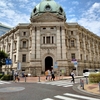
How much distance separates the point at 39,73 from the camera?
3431cm

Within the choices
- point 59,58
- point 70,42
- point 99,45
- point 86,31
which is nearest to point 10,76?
point 59,58

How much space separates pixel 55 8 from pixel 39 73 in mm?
21450

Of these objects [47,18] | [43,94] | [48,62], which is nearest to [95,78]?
[43,94]

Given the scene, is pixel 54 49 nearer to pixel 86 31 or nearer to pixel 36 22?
pixel 36 22

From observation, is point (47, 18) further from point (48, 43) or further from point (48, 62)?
point (48, 62)

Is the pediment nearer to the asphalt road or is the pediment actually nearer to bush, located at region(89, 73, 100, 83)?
bush, located at region(89, 73, 100, 83)

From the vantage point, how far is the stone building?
3522 centimetres

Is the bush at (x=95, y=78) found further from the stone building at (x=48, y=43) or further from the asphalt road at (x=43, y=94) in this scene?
the stone building at (x=48, y=43)

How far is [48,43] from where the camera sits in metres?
36.3

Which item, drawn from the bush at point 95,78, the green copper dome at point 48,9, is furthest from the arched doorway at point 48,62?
the bush at point 95,78

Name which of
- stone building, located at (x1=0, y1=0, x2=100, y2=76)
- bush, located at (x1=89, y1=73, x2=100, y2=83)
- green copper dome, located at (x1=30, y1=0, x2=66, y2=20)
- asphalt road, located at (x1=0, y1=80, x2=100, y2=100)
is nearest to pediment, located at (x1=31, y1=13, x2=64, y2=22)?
stone building, located at (x1=0, y1=0, x2=100, y2=76)

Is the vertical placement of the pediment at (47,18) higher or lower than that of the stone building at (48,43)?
higher

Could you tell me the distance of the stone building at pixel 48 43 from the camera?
35.2 metres

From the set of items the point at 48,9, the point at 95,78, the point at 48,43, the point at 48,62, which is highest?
the point at 48,9
